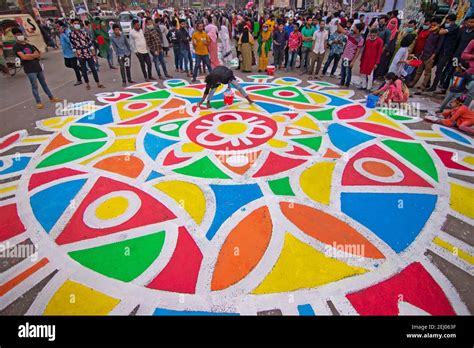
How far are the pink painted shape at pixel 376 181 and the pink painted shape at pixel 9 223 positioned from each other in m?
4.96

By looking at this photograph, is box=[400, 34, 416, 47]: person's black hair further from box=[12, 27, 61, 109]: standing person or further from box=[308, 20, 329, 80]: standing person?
box=[12, 27, 61, 109]: standing person

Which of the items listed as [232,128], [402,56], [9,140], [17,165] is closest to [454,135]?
[402,56]

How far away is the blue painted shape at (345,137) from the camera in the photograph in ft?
17.6

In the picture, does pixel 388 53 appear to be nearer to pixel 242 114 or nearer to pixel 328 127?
pixel 328 127

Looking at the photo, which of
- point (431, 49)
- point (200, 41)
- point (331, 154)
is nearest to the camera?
point (331, 154)

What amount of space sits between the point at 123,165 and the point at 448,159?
6233mm

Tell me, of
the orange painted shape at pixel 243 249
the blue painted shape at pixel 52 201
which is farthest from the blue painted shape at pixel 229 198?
the blue painted shape at pixel 52 201

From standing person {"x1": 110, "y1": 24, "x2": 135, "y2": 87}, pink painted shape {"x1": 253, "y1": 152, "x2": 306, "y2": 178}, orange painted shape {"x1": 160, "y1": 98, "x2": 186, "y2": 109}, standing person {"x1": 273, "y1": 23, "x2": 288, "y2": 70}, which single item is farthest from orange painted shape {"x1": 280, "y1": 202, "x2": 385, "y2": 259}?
standing person {"x1": 273, "y1": 23, "x2": 288, "y2": 70}

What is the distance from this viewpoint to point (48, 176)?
4.63 metres

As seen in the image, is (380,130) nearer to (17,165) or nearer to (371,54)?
(371,54)

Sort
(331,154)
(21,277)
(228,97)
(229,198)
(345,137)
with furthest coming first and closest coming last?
(228,97), (345,137), (331,154), (229,198), (21,277)

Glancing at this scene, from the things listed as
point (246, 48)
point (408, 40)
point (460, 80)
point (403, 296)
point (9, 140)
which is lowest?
point (403, 296)

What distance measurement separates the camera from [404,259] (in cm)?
300
